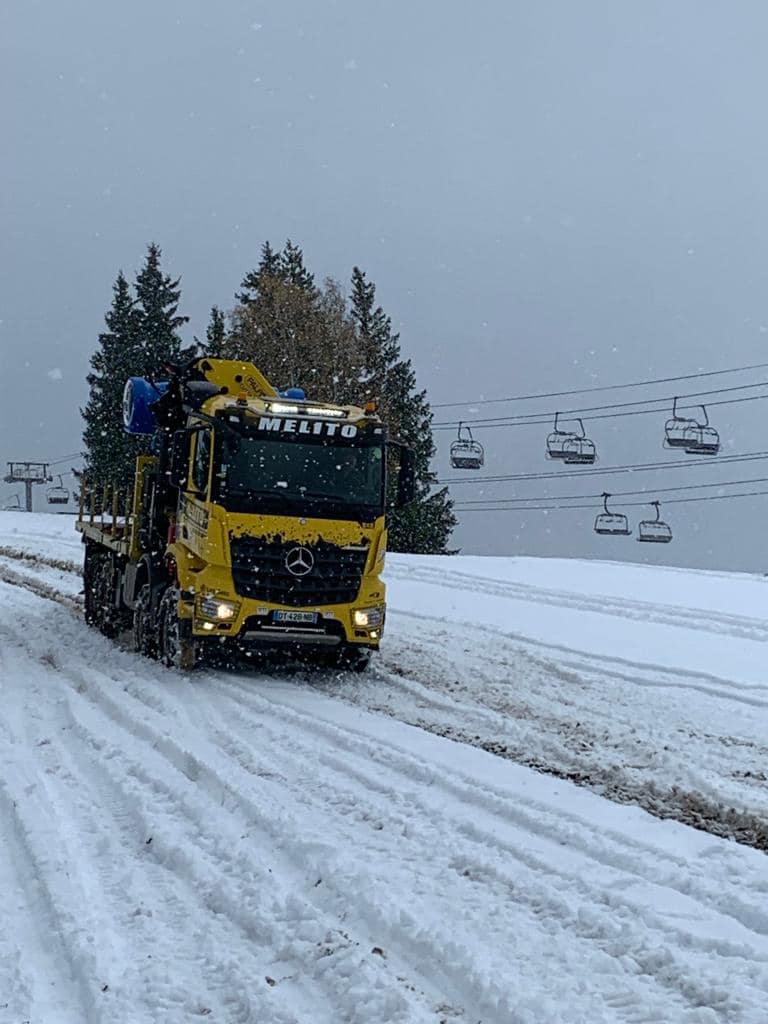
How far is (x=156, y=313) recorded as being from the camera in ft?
188

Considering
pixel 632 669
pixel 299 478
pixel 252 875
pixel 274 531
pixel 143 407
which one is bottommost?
pixel 252 875

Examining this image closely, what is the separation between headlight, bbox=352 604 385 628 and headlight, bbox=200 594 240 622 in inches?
51.5

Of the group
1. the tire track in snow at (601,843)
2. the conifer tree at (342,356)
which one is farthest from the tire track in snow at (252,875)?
the conifer tree at (342,356)

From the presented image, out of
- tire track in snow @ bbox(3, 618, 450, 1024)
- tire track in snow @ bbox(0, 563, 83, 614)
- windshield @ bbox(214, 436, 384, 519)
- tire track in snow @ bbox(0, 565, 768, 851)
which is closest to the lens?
tire track in snow @ bbox(3, 618, 450, 1024)

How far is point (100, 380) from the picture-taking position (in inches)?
2233

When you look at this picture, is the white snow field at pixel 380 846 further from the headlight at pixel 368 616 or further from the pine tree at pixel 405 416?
the pine tree at pixel 405 416

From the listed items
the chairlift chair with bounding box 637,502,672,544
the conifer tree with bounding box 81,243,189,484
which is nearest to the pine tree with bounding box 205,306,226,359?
the conifer tree with bounding box 81,243,189,484

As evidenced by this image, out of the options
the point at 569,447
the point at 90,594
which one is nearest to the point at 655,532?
the point at 569,447

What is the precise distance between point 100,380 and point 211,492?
47509 millimetres

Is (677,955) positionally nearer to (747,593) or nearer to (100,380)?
(747,593)

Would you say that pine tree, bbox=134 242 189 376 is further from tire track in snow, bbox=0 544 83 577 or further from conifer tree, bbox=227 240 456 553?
tire track in snow, bbox=0 544 83 577

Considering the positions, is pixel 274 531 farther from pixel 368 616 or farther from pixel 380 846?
pixel 380 846

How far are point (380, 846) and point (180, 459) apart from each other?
7.22m

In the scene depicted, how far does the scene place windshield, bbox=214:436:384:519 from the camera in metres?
11.6
